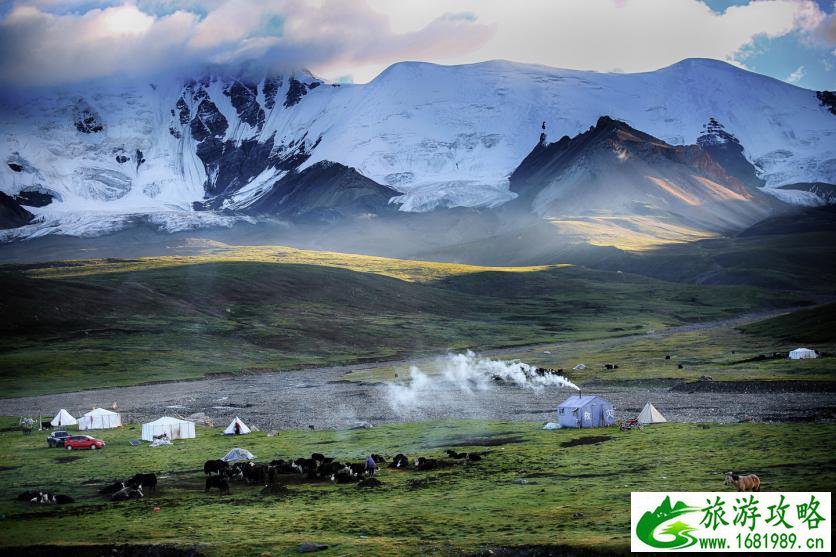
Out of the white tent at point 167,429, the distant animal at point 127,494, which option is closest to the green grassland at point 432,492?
the distant animal at point 127,494

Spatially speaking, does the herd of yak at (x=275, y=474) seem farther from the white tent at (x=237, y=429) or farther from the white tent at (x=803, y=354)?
the white tent at (x=803, y=354)

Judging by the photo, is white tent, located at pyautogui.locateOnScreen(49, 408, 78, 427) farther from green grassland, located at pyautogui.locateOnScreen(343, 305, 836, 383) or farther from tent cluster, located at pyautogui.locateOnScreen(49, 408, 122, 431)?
green grassland, located at pyautogui.locateOnScreen(343, 305, 836, 383)

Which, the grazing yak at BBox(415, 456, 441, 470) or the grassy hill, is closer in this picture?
the grazing yak at BBox(415, 456, 441, 470)

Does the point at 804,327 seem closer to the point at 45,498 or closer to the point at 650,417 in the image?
the point at 650,417

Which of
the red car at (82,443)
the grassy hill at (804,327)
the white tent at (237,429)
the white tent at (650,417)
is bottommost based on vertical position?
the red car at (82,443)

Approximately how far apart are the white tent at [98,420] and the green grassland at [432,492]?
15.9 m

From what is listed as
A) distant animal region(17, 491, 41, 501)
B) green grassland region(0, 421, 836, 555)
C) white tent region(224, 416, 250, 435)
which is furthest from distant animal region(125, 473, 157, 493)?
white tent region(224, 416, 250, 435)

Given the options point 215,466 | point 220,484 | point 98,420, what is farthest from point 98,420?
point 220,484

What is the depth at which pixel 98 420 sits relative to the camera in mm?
83000

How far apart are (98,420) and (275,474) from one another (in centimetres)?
3904

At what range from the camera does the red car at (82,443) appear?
226 feet

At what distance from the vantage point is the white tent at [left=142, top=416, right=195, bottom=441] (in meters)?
72.9

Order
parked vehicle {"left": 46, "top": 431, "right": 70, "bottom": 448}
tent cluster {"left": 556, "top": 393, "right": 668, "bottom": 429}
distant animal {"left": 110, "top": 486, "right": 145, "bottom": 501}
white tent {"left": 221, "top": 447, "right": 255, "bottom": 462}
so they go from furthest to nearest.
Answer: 1. parked vehicle {"left": 46, "top": 431, "right": 70, "bottom": 448}
2. tent cluster {"left": 556, "top": 393, "right": 668, "bottom": 429}
3. white tent {"left": 221, "top": 447, "right": 255, "bottom": 462}
4. distant animal {"left": 110, "top": 486, "right": 145, "bottom": 501}

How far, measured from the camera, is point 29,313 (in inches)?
6905
